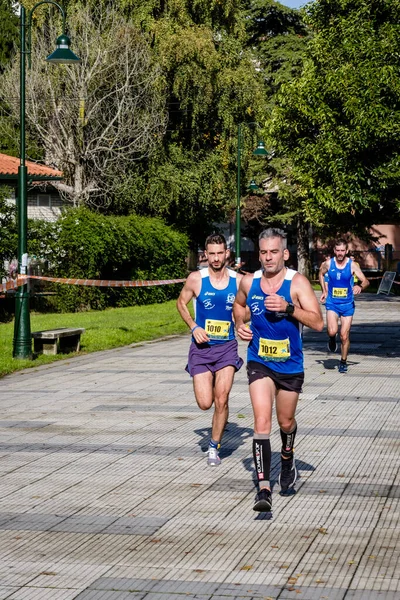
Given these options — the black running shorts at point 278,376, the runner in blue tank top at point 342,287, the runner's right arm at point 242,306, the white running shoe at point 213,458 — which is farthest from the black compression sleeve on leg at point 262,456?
the runner in blue tank top at point 342,287

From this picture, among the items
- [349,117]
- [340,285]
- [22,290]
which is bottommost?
[22,290]

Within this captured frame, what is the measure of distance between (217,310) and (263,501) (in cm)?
233

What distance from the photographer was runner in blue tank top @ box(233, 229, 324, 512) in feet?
23.7

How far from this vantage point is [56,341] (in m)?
18.0

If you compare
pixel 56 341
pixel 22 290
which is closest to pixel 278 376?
pixel 22 290

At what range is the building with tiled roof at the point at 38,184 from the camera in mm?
36812

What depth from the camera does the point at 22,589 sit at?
554 cm

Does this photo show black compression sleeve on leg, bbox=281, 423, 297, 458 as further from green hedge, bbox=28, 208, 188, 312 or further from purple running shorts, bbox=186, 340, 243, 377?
green hedge, bbox=28, 208, 188, 312

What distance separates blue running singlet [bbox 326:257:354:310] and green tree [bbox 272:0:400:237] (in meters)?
1.26

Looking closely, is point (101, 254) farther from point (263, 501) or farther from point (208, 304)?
point (263, 501)

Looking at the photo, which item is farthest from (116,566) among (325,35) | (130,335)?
(130,335)

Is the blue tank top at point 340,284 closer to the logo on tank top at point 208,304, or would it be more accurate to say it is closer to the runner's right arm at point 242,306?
the logo on tank top at point 208,304

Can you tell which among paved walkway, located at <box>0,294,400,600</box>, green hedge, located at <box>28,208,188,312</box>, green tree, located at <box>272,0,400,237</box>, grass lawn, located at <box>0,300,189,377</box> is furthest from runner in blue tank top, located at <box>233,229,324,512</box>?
green hedge, located at <box>28,208,188,312</box>

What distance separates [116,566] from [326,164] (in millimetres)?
12033
